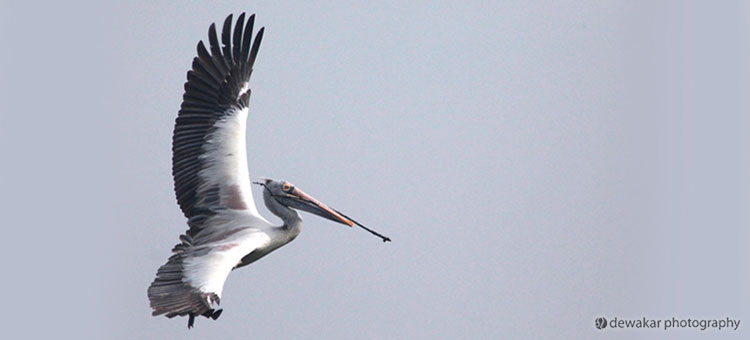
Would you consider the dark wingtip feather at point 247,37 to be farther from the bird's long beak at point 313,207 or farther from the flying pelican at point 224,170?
the bird's long beak at point 313,207

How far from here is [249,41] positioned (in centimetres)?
2108

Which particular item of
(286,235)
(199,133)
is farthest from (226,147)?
(286,235)

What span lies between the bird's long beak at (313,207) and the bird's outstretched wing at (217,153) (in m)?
0.75

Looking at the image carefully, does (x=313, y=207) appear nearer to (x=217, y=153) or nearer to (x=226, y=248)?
(x=217, y=153)

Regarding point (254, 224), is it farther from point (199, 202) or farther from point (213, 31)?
point (213, 31)

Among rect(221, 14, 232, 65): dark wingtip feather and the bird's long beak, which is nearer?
the bird's long beak

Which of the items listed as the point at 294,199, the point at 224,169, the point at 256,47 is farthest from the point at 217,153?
the point at 256,47

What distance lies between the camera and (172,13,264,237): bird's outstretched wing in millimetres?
20266

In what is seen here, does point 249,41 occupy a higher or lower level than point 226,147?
higher

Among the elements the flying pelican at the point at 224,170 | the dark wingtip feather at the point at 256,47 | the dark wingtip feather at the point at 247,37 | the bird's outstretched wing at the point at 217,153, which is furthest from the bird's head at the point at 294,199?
the dark wingtip feather at the point at 247,37

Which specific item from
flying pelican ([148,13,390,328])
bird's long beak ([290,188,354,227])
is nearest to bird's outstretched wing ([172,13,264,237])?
flying pelican ([148,13,390,328])

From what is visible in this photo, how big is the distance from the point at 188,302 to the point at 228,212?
3.10m

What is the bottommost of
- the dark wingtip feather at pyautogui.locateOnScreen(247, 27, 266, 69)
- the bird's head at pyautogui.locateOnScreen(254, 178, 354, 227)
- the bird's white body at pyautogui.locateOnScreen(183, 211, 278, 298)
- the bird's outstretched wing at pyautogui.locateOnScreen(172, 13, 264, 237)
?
the bird's white body at pyautogui.locateOnScreen(183, 211, 278, 298)

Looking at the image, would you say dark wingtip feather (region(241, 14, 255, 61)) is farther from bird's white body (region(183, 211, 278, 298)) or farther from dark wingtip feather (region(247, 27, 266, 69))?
bird's white body (region(183, 211, 278, 298))
